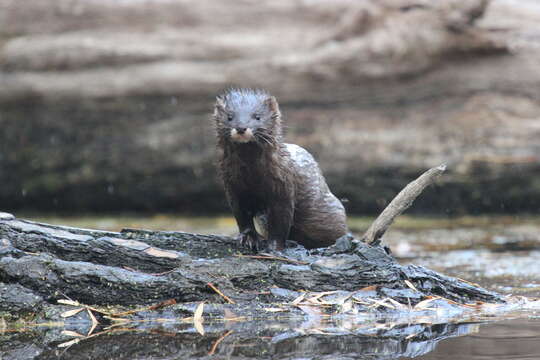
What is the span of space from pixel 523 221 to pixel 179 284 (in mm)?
7290

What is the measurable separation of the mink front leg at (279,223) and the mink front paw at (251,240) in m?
0.08

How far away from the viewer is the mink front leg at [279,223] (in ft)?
19.3

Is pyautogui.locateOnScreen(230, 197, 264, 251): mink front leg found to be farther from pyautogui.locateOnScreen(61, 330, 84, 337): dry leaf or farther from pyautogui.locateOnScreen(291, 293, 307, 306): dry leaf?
pyautogui.locateOnScreen(61, 330, 84, 337): dry leaf

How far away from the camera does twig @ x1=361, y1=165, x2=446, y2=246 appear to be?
223 inches

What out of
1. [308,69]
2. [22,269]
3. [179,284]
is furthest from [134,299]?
[308,69]

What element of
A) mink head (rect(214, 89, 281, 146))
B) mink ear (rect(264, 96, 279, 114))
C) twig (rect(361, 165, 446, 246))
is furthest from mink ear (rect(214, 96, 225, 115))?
twig (rect(361, 165, 446, 246))

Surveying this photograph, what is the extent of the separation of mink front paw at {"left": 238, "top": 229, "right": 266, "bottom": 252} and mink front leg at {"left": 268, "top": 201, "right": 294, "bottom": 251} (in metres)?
0.08

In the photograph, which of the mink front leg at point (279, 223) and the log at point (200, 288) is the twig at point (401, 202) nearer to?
the log at point (200, 288)

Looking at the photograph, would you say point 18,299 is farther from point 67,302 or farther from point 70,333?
point 70,333

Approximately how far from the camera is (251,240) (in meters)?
5.88

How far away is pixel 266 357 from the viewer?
3.81 meters

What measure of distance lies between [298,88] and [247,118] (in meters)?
5.26

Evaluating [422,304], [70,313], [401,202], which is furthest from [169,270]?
[401,202]

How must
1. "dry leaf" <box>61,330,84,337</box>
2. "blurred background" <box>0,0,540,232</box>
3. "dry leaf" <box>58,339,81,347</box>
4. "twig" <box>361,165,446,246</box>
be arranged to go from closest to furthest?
"dry leaf" <box>58,339,81,347</box>, "dry leaf" <box>61,330,84,337</box>, "twig" <box>361,165,446,246</box>, "blurred background" <box>0,0,540,232</box>
